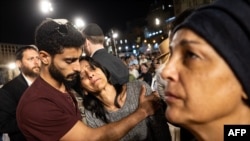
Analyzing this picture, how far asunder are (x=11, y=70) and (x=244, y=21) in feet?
79.0

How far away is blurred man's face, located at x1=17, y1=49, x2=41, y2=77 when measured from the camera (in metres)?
5.08

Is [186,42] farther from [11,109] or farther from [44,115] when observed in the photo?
[11,109]

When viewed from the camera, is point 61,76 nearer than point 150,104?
No

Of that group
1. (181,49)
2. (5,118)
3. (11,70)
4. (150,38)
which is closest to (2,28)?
(11,70)

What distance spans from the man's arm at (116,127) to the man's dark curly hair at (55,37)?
84cm

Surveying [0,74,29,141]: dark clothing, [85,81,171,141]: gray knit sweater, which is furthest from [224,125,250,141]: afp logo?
[0,74,29,141]: dark clothing

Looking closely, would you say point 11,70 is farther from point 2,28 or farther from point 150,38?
point 150,38

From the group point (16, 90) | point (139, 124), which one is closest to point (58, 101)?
point (139, 124)

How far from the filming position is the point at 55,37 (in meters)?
2.93

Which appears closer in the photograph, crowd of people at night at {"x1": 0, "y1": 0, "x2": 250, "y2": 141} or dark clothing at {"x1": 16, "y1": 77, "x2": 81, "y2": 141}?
crowd of people at night at {"x1": 0, "y1": 0, "x2": 250, "y2": 141}

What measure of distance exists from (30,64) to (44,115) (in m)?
2.81

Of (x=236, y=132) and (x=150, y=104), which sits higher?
(x=236, y=132)

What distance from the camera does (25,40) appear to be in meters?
34.4

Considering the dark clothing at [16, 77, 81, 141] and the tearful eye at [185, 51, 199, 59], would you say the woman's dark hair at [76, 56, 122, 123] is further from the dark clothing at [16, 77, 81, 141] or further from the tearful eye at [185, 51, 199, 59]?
the tearful eye at [185, 51, 199, 59]
